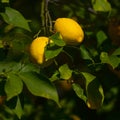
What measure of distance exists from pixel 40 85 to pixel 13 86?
0.09 metres

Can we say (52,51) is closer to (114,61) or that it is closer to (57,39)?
(57,39)

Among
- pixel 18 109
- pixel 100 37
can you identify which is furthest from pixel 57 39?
pixel 100 37

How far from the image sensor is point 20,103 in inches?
62.6

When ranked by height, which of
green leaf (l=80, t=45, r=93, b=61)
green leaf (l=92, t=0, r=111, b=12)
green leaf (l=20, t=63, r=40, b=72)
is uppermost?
green leaf (l=92, t=0, r=111, b=12)

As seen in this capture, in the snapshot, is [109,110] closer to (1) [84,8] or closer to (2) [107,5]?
(1) [84,8]

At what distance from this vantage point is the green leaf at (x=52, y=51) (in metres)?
1.52

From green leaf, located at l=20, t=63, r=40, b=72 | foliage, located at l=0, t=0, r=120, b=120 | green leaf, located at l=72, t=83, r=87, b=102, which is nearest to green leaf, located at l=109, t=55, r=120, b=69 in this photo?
foliage, located at l=0, t=0, r=120, b=120

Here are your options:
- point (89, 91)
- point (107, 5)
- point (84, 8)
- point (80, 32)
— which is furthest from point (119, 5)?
point (89, 91)

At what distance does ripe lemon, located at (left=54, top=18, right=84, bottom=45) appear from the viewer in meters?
1.63

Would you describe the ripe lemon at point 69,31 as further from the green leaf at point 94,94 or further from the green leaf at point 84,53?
the green leaf at point 94,94

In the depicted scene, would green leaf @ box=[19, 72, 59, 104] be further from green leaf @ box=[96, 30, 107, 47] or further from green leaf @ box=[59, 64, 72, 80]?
green leaf @ box=[96, 30, 107, 47]

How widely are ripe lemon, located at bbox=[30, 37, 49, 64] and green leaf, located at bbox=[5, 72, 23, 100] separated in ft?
0.34

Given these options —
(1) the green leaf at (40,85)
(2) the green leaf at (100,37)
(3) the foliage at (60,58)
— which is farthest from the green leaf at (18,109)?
(2) the green leaf at (100,37)

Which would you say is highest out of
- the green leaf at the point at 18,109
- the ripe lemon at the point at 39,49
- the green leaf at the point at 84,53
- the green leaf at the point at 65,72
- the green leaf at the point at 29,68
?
the ripe lemon at the point at 39,49
